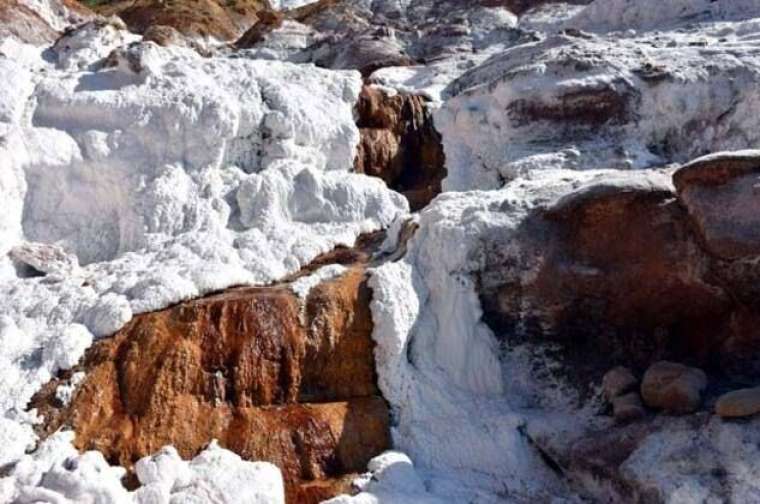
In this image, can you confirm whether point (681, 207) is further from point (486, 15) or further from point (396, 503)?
point (486, 15)

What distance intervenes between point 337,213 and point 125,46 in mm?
3281

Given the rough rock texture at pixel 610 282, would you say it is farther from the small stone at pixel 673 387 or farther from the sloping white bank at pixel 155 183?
the sloping white bank at pixel 155 183

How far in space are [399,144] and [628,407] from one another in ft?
18.9

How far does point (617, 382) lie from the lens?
730cm

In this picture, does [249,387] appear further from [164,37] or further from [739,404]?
[164,37]

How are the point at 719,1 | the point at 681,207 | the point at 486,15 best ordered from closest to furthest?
the point at 681,207 → the point at 719,1 → the point at 486,15

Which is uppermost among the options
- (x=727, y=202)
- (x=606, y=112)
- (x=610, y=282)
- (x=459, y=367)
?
(x=606, y=112)

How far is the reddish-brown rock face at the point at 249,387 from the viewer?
6.82 metres

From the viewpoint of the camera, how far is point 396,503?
252 inches

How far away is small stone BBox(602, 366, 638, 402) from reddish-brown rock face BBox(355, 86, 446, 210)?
170 inches

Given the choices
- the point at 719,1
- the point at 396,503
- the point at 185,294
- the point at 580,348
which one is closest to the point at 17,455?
the point at 185,294

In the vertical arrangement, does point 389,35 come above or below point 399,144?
above

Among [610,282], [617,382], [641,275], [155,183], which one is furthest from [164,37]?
[617,382]

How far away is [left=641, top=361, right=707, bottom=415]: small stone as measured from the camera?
22.3ft
